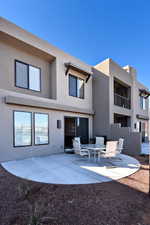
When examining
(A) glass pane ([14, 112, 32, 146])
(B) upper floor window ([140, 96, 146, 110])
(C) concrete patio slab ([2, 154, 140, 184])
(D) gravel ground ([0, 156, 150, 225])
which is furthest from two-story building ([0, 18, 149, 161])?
(B) upper floor window ([140, 96, 146, 110])

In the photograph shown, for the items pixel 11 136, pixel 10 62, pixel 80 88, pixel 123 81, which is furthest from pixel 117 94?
pixel 11 136

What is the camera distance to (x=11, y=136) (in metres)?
6.93

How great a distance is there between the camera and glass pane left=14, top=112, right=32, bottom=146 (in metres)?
7.20

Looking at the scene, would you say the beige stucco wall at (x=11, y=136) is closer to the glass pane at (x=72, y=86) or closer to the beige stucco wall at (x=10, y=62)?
the beige stucco wall at (x=10, y=62)

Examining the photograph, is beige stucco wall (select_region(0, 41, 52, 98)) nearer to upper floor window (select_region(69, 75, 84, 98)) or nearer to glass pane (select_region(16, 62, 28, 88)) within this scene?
glass pane (select_region(16, 62, 28, 88))

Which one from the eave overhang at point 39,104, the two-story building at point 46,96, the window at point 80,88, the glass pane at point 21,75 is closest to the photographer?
the eave overhang at point 39,104

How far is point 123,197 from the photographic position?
3461 mm

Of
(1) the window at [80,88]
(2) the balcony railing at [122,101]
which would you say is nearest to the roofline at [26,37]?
(1) the window at [80,88]

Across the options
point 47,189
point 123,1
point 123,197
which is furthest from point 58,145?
point 123,1

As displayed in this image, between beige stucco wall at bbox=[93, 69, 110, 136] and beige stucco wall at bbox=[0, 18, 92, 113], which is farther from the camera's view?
beige stucco wall at bbox=[93, 69, 110, 136]

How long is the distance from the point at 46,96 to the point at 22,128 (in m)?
2.90

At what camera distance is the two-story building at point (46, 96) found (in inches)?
279

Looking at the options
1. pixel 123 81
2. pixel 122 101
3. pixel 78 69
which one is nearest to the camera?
pixel 78 69

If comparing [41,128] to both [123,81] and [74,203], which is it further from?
[123,81]
